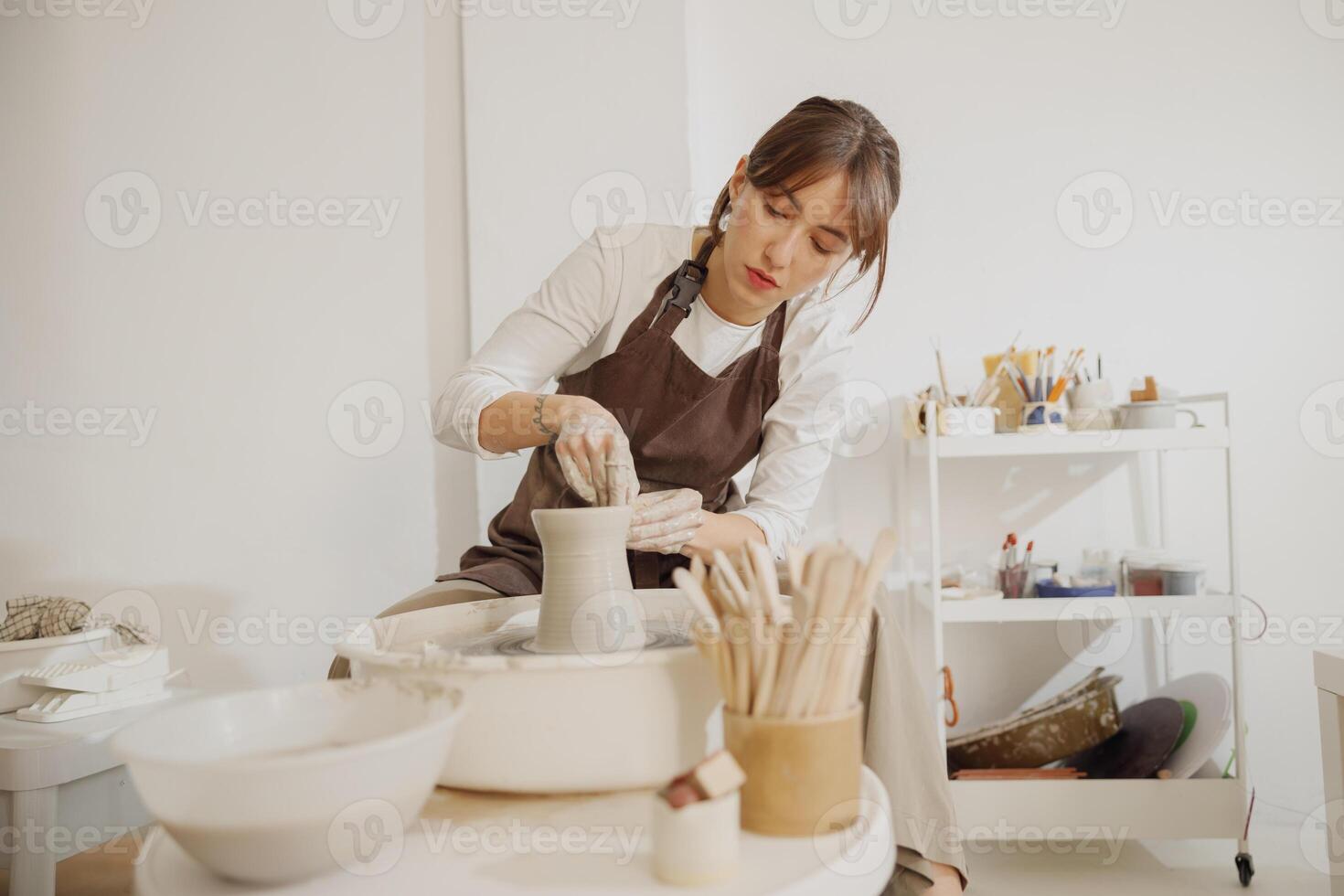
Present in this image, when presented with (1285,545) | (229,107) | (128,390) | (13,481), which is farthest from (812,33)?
(13,481)

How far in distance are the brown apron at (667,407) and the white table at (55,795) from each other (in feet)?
2.00

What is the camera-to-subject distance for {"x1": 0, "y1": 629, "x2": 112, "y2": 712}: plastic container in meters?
1.47

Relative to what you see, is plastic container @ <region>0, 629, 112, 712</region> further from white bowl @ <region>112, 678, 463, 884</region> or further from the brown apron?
white bowl @ <region>112, 678, 463, 884</region>

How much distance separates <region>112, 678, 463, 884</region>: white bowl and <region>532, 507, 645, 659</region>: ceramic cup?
0.21 m

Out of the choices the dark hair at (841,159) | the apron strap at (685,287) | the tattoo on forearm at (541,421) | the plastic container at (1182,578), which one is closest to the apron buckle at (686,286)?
the apron strap at (685,287)

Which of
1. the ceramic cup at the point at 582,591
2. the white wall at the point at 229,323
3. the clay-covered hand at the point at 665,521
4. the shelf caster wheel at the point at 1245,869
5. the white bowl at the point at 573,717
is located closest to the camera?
the white bowl at the point at 573,717

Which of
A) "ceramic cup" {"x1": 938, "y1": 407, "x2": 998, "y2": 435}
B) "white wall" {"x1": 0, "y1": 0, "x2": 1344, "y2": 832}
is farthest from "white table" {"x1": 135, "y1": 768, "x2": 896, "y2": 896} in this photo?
"white wall" {"x1": 0, "y1": 0, "x2": 1344, "y2": 832}

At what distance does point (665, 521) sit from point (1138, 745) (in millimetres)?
1207

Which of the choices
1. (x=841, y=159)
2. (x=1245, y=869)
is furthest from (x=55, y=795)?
(x=1245, y=869)

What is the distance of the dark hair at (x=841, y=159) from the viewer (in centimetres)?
129

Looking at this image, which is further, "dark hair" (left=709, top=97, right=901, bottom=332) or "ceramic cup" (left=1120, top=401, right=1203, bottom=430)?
"ceramic cup" (left=1120, top=401, right=1203, bottom=430)

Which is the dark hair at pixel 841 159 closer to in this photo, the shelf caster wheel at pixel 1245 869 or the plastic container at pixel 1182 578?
the plastic container at pixel 1182 578

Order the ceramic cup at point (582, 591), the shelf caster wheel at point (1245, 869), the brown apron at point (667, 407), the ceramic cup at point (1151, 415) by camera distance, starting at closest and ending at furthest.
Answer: the ceramic cup at point (582, 591) → the brown apron at point (667, 407) → the shelf caster wheel at point (1245, 869) → the ceramic cup at point (1151, 415)

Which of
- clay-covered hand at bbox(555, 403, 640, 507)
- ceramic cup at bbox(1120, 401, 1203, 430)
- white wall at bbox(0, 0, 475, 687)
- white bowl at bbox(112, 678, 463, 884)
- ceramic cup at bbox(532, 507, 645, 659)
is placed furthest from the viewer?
white wall at bbox(0, 0, 475, 687)
